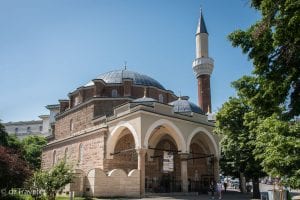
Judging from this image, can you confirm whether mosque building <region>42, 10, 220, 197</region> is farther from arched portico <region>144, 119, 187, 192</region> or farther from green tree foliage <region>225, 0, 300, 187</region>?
green tree foliage <region>225, 0, 300, 187</region>

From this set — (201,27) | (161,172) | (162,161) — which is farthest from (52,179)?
(201,27)

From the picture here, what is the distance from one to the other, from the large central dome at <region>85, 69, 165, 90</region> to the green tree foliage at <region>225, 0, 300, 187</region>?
21.4 metres

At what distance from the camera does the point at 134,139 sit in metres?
21.1

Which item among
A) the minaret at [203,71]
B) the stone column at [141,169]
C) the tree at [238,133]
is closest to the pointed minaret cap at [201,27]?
the minaret at [203,71]

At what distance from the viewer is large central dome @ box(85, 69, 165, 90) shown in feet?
99.5

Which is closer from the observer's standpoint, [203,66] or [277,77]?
[277,77]

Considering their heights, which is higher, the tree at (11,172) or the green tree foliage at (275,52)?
the green tree foliage at (275,52)

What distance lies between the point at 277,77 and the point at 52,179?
1136 centimetres

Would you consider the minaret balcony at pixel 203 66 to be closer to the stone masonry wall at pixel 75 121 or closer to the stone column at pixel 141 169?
the stone masonry wall at pixel 75 121

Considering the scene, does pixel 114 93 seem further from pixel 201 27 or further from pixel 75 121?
pixel 201 27

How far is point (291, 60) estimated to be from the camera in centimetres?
759

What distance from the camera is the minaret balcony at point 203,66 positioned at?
110 feet

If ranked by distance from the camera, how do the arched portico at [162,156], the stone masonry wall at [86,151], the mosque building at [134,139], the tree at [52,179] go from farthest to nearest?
the stone masonry wall at [86,151] < the arched portico at [162,156] < the mosque building at [134,139] < the tree at [52,179]

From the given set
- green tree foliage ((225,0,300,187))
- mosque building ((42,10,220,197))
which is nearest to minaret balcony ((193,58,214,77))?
mosque building ((42,10,220,197))
